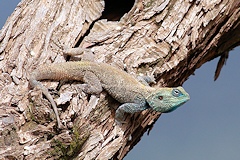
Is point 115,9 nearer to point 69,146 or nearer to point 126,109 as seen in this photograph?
point 126,109

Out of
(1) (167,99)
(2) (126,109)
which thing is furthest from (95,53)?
(1) (167,99)

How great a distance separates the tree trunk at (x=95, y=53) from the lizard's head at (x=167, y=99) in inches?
12.4

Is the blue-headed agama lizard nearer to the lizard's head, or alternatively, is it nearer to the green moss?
the lizard's head

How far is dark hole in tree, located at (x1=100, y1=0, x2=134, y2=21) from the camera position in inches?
211

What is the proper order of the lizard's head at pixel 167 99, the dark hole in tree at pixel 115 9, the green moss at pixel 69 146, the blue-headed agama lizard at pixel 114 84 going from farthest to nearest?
the dark hole in tree at pixel 115 9 → the blue-headed agama lizard at pixel 114 84 → the lizard's head at pixel 167 99 → the green moss at pixel 69 146

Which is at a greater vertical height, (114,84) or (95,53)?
(95,53)

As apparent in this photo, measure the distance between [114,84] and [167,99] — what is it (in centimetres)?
44

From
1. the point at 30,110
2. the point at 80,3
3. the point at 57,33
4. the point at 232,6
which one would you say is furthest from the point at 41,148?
the point at 232,6

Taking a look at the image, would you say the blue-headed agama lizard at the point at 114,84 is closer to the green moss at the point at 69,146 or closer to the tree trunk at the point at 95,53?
the tree trunk at the point at 95,53

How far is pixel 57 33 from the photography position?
15.2ft

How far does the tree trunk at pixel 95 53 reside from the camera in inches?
152

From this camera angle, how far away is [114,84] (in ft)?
14.0

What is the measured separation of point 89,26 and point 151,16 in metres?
0.55

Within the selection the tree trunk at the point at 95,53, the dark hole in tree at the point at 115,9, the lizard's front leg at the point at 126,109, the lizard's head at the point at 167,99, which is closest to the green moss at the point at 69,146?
the tree trunk at the point at 95,53
